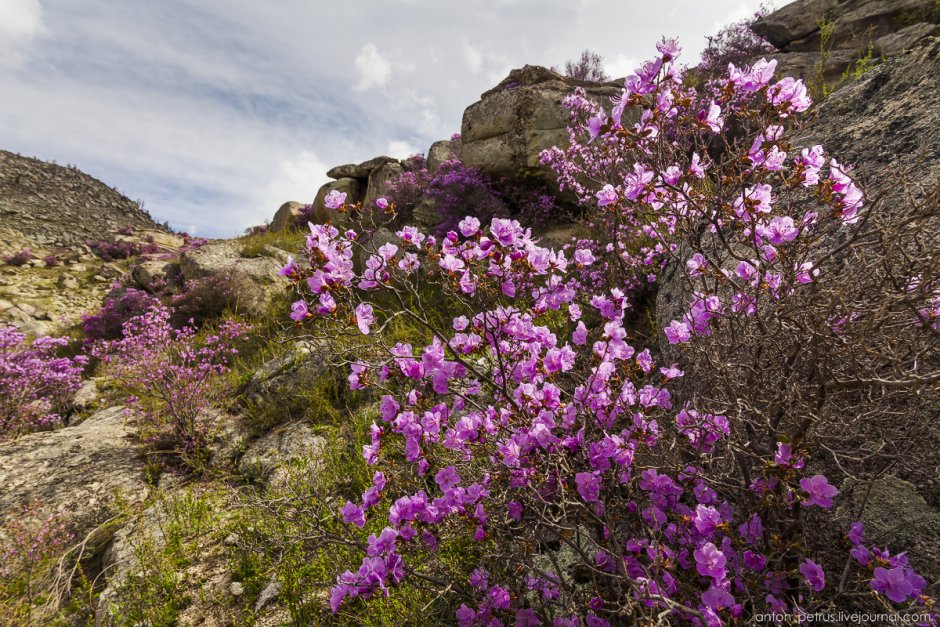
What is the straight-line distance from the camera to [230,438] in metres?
5.14

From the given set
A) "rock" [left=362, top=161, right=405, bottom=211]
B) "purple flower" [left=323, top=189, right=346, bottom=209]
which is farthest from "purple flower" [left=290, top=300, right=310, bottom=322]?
"rock" [left=362, top=161, right=405, bottom=211]

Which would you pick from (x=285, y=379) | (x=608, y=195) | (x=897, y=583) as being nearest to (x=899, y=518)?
(x=897, y=583)

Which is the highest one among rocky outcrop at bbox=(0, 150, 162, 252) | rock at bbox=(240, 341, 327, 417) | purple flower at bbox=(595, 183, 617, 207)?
rocky outcrop at bbox=(0, 150, 162, 252)

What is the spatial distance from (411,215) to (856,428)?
9039 mm

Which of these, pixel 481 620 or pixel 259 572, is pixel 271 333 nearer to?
pixel 259 572

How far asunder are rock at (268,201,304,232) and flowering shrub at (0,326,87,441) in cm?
866

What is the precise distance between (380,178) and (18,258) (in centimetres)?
1290

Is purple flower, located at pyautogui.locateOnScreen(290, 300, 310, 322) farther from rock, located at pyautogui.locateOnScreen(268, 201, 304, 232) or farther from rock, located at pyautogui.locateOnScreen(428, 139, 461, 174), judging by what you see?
rock, located at pyautogui.locateOnScreen(268, 201, 304, 232)

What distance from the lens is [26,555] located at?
12.2 ft

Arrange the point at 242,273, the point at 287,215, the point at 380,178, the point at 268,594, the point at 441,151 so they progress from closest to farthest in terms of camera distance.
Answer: the point at 268,594 < the point at 242,273 < the point at 441,151 < the point at 380,178 < the point at 287,215

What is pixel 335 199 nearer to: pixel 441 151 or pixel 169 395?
pixel 169 395

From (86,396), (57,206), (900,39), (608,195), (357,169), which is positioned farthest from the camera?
(57,206)

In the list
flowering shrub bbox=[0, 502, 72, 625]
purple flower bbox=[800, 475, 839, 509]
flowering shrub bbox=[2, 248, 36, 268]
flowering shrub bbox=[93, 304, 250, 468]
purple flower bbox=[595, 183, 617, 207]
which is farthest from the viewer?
flowering shrub bbox=[2, 248, 36, 268]

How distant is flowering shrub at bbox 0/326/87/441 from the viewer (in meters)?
5.98
